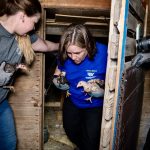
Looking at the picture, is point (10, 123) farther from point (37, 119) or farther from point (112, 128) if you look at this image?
point (112, 128)

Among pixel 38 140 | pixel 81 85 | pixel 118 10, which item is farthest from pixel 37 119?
pixel 118 10

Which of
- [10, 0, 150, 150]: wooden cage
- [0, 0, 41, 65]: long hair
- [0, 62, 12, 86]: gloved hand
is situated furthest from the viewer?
[0, 62, 12, 86]: gloved hand

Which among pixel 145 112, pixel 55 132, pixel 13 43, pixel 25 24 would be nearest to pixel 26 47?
pixel 13 43

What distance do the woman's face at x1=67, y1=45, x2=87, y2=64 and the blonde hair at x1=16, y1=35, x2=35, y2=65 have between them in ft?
1.01

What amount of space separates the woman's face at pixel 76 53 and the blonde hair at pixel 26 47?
12.1 inches

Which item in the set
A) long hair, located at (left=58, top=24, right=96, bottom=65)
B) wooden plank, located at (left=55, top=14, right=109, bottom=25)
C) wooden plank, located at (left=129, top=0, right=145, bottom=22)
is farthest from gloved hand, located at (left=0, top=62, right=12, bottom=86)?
wooden plank, located at (left=129, top=0, right=145, bottom=22)

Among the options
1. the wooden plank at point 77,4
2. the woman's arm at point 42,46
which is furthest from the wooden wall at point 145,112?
the woman's arm at point 42,46

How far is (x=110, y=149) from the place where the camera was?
155 centimetres

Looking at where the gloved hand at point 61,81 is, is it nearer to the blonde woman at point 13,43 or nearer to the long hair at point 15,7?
the blonde woman at point 13,43

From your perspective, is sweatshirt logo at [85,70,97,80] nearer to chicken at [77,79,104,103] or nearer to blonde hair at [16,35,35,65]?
chicken at [77,79,104,103]

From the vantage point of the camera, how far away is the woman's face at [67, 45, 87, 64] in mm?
1874

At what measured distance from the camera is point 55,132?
327 cm

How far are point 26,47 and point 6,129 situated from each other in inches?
28.3

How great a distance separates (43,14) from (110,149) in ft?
3.97
